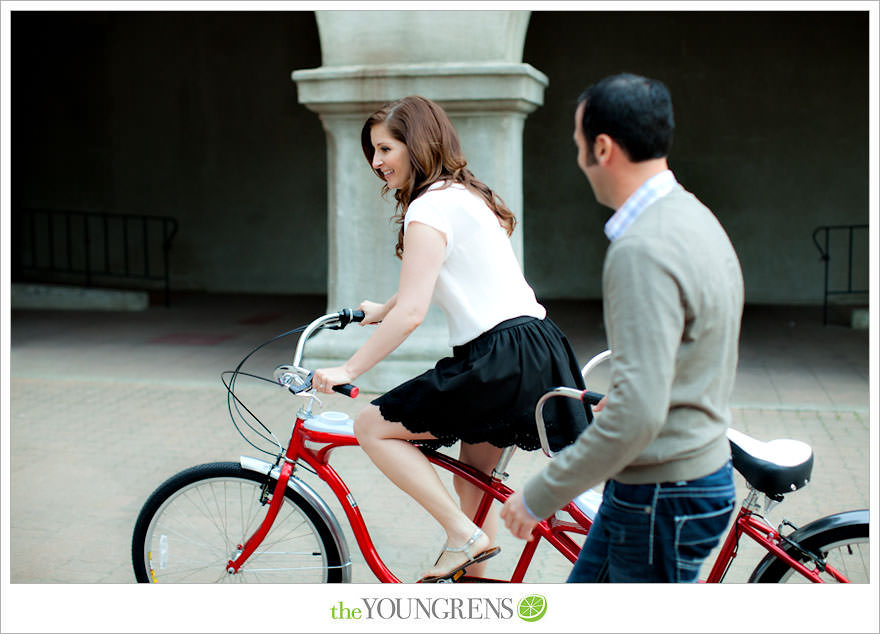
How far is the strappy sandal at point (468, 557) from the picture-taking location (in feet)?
9.62

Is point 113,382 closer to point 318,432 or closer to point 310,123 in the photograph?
point 318,432

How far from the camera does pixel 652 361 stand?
191cm

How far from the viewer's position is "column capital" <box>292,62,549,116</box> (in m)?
6.77

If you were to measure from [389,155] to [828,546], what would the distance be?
5.38 feet

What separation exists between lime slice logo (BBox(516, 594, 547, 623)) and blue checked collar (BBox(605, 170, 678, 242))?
1.04 meters

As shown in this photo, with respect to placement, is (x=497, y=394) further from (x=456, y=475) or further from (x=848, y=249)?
(x=848, y=249)

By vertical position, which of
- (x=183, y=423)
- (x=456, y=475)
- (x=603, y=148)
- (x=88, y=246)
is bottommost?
(x=88, y=246)

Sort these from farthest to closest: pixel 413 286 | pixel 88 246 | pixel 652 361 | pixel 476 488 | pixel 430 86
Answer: pixel 88 246
pixel 430 86
pixel 476 488
pixel 413 286
pixel 652 361

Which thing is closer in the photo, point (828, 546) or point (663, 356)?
point (663, 356)

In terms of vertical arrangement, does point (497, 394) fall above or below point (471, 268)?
below

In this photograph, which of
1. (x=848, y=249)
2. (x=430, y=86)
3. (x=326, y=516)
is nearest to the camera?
(x=326, y=516)

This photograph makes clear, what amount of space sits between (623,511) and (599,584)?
222 millimetres

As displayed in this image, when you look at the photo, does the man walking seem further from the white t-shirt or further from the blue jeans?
the white t-shirt

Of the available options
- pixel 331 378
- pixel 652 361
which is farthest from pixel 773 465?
pixel 331 378
